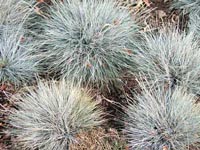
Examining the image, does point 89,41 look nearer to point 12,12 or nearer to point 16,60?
point 16,60

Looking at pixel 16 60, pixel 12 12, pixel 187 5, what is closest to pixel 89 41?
pixel 16 60

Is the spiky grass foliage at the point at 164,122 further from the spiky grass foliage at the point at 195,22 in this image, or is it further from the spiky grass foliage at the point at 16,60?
the spiky grass foliage at the point at 16,60

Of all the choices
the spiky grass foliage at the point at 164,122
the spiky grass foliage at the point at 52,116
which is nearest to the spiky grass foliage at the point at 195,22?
the spiky grass foliage at the point at 164,122

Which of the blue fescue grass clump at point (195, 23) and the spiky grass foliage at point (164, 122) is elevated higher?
the blue fescue grass clump at point (195, 23)

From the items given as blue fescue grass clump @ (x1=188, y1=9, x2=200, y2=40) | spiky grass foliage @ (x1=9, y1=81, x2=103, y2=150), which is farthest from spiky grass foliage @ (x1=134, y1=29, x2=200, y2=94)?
spiky grass foliage @ (x1=9, y1=81, x2=103, y2=150)

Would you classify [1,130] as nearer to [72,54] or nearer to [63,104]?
[63,104]

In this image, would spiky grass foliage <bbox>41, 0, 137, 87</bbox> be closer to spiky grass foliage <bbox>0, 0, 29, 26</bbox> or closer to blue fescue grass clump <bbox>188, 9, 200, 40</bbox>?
spiky grass foliage <bbox>0, 0, 29, 26</bbox>
